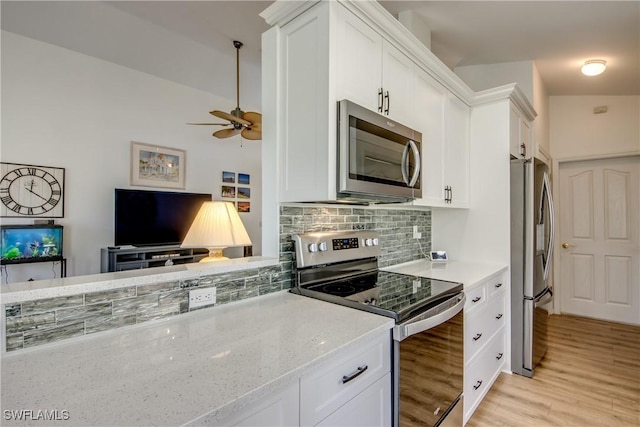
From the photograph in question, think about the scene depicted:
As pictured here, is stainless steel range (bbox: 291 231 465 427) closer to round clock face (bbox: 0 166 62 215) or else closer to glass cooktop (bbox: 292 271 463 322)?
glass cooktop (bbox: 292 271 463 322)

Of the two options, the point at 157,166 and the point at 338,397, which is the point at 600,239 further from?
the point at 157,166

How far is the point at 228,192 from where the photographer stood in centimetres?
538

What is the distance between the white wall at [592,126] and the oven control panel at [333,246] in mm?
3374

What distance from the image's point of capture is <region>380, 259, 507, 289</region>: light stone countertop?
81.1 inches

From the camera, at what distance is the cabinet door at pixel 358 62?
1.50m

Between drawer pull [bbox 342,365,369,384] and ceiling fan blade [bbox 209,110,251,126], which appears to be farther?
ceiling fan blade [bbox 209,110,251,126]

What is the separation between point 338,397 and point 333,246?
2.95ft

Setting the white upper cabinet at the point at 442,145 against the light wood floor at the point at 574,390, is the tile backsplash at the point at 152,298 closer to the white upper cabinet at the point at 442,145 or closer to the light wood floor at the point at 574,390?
the white upper cabinet at the point at 442,145

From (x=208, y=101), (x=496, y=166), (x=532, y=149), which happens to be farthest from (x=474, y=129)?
(x=208, y=101)

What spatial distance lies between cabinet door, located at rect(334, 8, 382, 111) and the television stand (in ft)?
11.1

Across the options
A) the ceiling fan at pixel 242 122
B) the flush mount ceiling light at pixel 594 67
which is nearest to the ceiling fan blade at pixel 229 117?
the ceiling fan at pixel 242 122

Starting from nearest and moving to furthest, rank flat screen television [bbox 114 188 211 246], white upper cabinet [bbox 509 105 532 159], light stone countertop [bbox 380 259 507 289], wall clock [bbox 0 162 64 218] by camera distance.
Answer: light stone countertop [bbox 380 259 507 289], white upper cabinet [bbox 509 105 532 159], wall clock [bbox 0 162 64 218], flat screen television [bbox 114 188 211 246]

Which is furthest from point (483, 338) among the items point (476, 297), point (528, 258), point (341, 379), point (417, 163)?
point (341, 379)

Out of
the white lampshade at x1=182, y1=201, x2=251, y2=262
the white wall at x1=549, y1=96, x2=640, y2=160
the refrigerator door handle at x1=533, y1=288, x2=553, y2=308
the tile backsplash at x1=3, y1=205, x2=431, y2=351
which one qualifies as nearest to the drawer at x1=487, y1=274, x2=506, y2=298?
Answer: the refrigerator door handle at x1=533, y1=288, x2=553, y2=308
